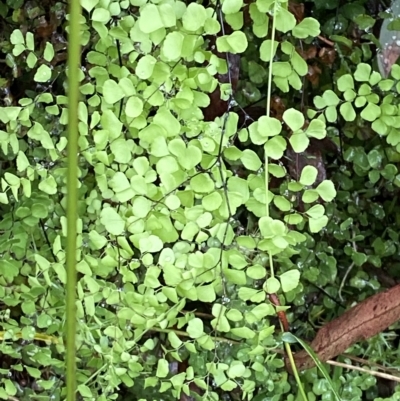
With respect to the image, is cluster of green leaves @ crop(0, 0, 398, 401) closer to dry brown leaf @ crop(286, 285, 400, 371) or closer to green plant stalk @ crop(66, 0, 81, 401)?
dry brown leaf @ crop(286, 285, 400, 371)

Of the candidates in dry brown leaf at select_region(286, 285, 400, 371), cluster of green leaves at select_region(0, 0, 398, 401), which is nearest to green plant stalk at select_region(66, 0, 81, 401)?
cluster of green leaves at select_region(0, 0, 398, 401)

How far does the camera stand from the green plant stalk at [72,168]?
0.87 feet

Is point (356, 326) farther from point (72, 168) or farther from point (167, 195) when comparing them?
point (72, 168)

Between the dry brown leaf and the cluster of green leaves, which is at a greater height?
the cluster of green leaves

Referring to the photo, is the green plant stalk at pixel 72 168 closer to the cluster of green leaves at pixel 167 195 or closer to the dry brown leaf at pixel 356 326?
the cluster of green leaves at pixel 167 195

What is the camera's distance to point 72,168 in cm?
29

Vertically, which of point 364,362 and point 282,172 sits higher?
point 282,172

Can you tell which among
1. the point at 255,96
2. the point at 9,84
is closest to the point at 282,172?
the point at 255,96

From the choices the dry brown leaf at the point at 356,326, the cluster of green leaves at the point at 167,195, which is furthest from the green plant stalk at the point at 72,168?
the dry brown leaf at the point at 356,326

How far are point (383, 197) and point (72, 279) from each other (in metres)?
0.67

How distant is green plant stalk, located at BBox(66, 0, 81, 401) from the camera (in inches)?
10.4

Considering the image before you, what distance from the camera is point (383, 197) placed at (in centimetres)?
90

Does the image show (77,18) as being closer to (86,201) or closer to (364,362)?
(86,201)

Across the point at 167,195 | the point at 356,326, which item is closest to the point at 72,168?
the point at 167,195
